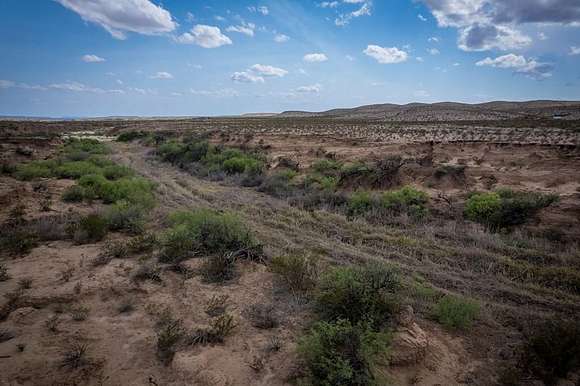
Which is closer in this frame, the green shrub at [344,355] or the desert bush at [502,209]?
the green shrub at [344,355]

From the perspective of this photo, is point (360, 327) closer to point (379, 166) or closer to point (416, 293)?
point (416, 293)

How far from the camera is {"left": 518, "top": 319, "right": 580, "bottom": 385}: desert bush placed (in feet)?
12.6

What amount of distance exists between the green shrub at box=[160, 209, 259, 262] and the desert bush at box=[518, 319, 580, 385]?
498 cm

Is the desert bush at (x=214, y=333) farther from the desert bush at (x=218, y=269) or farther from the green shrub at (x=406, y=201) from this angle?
the green shrub at (x=406, y=201)

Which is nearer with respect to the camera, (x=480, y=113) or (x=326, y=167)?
(x=326, y=167)

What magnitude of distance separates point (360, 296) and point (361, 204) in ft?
21.1

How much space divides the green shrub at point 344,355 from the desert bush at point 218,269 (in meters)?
2.60

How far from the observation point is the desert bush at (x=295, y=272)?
5922 millimetres

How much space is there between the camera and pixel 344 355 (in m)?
3.76

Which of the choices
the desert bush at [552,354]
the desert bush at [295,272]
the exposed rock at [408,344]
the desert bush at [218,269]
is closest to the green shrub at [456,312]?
the exposed rock at [408,344]

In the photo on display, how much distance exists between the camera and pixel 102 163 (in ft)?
59.6

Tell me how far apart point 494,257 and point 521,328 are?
250 centimetres

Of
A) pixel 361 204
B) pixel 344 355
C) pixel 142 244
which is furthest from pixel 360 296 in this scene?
pixel 361 204

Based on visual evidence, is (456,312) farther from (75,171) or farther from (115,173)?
(75,171)
